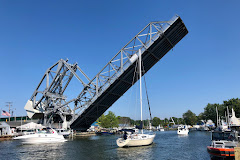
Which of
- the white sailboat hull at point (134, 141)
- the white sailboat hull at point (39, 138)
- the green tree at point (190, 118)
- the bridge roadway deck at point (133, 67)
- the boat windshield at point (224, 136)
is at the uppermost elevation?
the bridge roadway deck at point (133, 67)

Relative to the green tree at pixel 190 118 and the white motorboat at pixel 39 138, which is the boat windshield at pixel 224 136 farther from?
the green tree at pixel 190 118

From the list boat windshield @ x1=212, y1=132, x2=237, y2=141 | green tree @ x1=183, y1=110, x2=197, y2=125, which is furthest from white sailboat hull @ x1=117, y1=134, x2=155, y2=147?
green tree @ x1=183, y1=110, x2=197, y2=125

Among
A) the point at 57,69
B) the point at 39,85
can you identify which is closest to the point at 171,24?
the point at 57,69

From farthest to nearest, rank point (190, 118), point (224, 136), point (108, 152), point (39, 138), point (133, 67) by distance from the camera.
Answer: point (190, 118) < point (39, 138) < point (133, 67) < point (108, 152) < point (224, 136)

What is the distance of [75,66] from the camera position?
3519cm

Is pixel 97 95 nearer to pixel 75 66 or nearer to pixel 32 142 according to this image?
pixel 75 66

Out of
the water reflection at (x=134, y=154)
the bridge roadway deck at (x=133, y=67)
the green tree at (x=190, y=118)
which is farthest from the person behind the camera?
the green tree at (x=190, y=118)

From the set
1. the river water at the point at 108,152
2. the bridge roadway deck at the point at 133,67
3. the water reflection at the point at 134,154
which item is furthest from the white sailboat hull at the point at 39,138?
the water reflection at the point at 134,154

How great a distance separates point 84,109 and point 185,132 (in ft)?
89.2

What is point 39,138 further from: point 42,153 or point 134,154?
point 134,154

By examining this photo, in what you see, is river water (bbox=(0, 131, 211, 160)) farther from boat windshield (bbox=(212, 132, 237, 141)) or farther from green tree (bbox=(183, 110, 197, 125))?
green tree (bbox=(183, 110, 197, 125))

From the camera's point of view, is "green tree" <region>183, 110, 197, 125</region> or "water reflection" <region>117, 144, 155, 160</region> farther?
"green tree" <region>183, 110, 197, 125</region>

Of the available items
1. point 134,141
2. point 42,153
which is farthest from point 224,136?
point 42,153

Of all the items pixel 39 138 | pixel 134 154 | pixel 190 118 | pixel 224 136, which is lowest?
pixel 190 118
